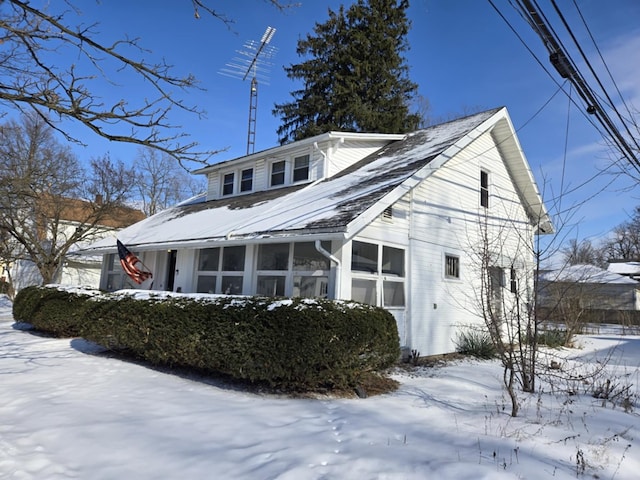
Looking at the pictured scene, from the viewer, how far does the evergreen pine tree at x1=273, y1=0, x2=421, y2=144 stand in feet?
81.7

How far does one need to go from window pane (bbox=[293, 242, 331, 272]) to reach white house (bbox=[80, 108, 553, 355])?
0.03m

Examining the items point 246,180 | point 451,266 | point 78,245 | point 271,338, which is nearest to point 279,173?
point 246,180

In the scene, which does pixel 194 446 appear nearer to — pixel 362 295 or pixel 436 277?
pixel 362 295

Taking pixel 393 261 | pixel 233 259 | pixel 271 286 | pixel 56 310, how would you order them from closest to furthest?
pixel 271 286 → pixel 393 261 → pixel 233 259 → pixel 56 310

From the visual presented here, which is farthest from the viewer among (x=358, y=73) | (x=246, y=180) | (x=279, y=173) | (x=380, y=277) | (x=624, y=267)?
(x=624, y=267)

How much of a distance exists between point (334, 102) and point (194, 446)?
76.6 feet

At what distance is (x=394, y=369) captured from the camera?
28.9ft

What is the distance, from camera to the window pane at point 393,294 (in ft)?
31.7

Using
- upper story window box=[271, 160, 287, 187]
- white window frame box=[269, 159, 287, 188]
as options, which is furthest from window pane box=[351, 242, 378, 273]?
upper story window box=[271, 160, 287, 187]

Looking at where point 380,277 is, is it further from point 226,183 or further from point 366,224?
point 226,183

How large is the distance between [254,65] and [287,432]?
18748 millimetres

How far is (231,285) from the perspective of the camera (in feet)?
35.1

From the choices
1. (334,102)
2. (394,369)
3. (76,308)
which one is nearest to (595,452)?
(394,369)

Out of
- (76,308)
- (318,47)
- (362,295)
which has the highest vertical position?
(318,47)
